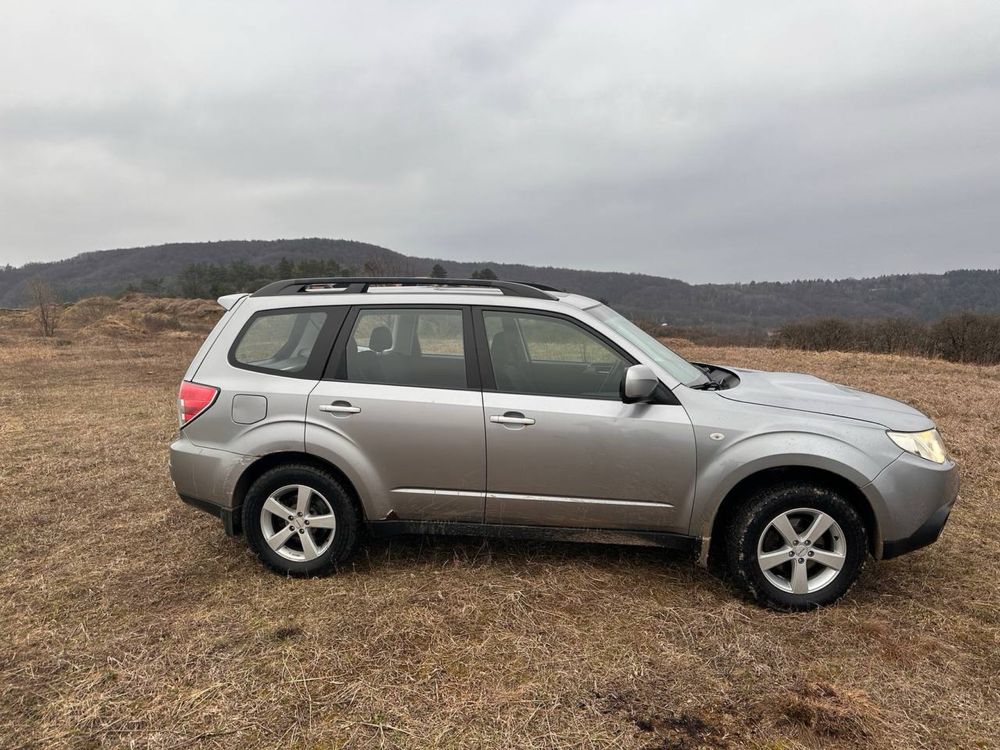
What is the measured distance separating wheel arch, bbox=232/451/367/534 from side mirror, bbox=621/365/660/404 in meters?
1.66

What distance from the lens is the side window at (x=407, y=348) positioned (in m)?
3.62

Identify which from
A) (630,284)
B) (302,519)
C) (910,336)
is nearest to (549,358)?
(302,519)

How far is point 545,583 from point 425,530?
30.1 inches

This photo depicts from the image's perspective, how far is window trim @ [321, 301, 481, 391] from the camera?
3571 mm

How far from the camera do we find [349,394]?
3.59 meters

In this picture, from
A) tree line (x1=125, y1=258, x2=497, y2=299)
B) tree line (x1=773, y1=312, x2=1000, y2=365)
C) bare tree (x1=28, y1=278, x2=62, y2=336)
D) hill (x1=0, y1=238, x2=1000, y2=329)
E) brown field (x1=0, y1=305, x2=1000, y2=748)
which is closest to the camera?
brown field (x1=0, y1=305, x2=1000, y2=748)

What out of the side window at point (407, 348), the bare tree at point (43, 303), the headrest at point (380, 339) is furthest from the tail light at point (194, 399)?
the bare tree at point (43, 303)

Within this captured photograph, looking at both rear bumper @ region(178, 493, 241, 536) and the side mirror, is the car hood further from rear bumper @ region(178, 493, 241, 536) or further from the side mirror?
rear bumper @ region(178, 493, 241, 536)

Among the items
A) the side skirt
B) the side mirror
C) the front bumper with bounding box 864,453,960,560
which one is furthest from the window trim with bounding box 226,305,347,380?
the front bumper with bounding box 864,453,960,560

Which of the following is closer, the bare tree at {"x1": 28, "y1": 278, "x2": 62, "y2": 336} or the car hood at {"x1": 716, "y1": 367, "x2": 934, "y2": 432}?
the car hood at {"x1": 716, "y1": 367, "x2": 934, "y2": 432}

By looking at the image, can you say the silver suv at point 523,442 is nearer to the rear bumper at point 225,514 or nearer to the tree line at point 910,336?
the rear bumper at point 225,514

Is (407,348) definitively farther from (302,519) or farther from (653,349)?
(653,349)

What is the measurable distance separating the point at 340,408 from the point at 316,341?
48cm

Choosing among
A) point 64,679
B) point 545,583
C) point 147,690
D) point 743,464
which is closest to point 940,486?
point 743,464
